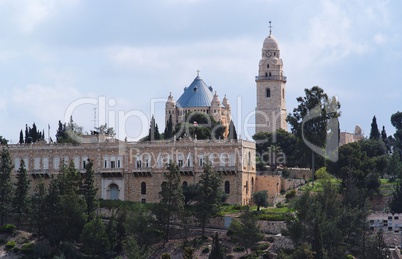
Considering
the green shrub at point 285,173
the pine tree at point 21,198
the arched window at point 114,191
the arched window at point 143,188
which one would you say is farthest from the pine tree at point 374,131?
the pine tree at point 21,198

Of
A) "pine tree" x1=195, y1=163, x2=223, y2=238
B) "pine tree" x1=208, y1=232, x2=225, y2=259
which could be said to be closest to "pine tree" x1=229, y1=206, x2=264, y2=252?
"pine tree" x1=208, y1=232, x2=225, y2=259

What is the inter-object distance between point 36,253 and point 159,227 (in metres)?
9.22

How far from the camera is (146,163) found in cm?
10331

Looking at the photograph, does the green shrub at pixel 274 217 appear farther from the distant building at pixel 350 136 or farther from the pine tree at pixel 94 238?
the distant building at pixel 350 136

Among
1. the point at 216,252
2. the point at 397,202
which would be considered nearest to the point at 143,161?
the point at 216,252

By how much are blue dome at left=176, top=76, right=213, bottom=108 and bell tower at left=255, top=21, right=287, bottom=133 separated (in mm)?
11041

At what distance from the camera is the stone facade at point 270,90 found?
429 ft

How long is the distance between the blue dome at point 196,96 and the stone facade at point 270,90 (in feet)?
36.2

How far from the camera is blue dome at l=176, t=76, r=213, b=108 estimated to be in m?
143

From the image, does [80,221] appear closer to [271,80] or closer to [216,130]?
[216,130]

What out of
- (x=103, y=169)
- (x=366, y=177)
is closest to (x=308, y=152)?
(x=366, y=177)

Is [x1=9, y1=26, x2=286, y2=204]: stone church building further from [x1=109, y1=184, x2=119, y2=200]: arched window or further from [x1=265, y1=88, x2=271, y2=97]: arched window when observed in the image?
[x1=265, y1=88, x2=271, y2=97]: arched window

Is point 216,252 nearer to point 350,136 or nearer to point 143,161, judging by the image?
point 143,161

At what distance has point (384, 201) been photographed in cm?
10025
